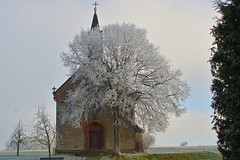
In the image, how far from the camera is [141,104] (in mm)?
25609

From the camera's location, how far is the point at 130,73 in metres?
24.1

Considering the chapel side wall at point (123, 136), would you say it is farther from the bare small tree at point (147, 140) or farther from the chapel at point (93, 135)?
the bare small tree at point (147, 140)

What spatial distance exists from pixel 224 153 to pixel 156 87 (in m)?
13.3

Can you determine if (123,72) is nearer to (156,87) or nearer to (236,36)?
(156,87)

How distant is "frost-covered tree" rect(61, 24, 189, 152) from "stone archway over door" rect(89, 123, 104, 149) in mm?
4293

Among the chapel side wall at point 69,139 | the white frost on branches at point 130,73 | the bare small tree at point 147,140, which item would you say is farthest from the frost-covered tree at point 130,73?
the bare small tree at point 147,140

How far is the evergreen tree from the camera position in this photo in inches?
454

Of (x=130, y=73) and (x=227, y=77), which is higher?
A: (x=130, y=73)

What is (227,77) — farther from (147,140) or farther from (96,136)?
(147,140)

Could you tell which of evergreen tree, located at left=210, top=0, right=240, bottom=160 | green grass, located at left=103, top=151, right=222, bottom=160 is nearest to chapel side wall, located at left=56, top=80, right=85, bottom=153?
green grass, located at left=103, top=151, right=222, bottom=160

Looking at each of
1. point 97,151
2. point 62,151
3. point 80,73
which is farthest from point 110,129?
point 80,73

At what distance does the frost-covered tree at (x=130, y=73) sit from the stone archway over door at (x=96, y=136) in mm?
4293

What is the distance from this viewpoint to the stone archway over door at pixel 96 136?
98.1 feet

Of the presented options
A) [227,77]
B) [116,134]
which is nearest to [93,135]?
[116,134]
